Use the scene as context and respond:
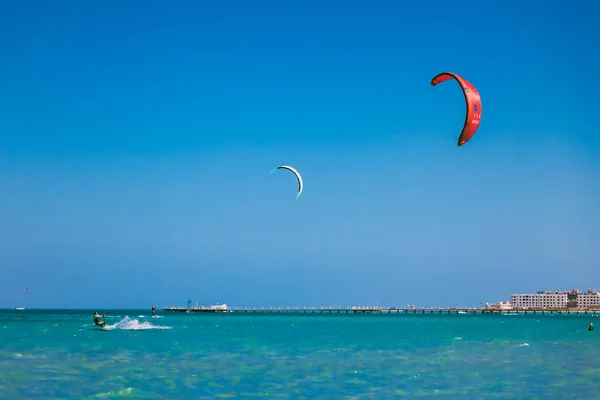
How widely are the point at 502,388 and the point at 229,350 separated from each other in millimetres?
14152

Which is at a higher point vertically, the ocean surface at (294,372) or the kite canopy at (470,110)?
the kite canopy at (470,110)

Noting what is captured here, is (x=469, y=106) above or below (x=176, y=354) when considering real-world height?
above

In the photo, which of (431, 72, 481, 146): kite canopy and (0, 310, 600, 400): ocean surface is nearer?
(0, 310, 600, 400): ocean surface

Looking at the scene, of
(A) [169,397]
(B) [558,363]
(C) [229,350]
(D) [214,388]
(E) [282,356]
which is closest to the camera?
(A) [169,397]

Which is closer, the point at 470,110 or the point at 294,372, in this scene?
the point at 470,110

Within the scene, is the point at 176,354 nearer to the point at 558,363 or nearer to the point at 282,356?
the point at 282,356

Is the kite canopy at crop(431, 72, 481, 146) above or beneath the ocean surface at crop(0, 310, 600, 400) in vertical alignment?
above

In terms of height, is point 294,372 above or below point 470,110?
below

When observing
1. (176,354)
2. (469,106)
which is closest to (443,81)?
(469,106)

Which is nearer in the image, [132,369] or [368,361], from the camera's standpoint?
[132,369]

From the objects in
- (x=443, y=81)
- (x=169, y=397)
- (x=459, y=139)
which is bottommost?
(x=169, y=397)

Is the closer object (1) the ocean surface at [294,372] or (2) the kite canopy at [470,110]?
(1) the ocean surface at [294,372]

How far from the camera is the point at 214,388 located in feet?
59.2

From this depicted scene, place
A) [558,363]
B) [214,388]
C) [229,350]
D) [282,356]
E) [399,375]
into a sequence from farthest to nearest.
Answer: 1. [229,350]
2. [282,356]
3. [558,363]
4. [399,375]
5. [214,388]
